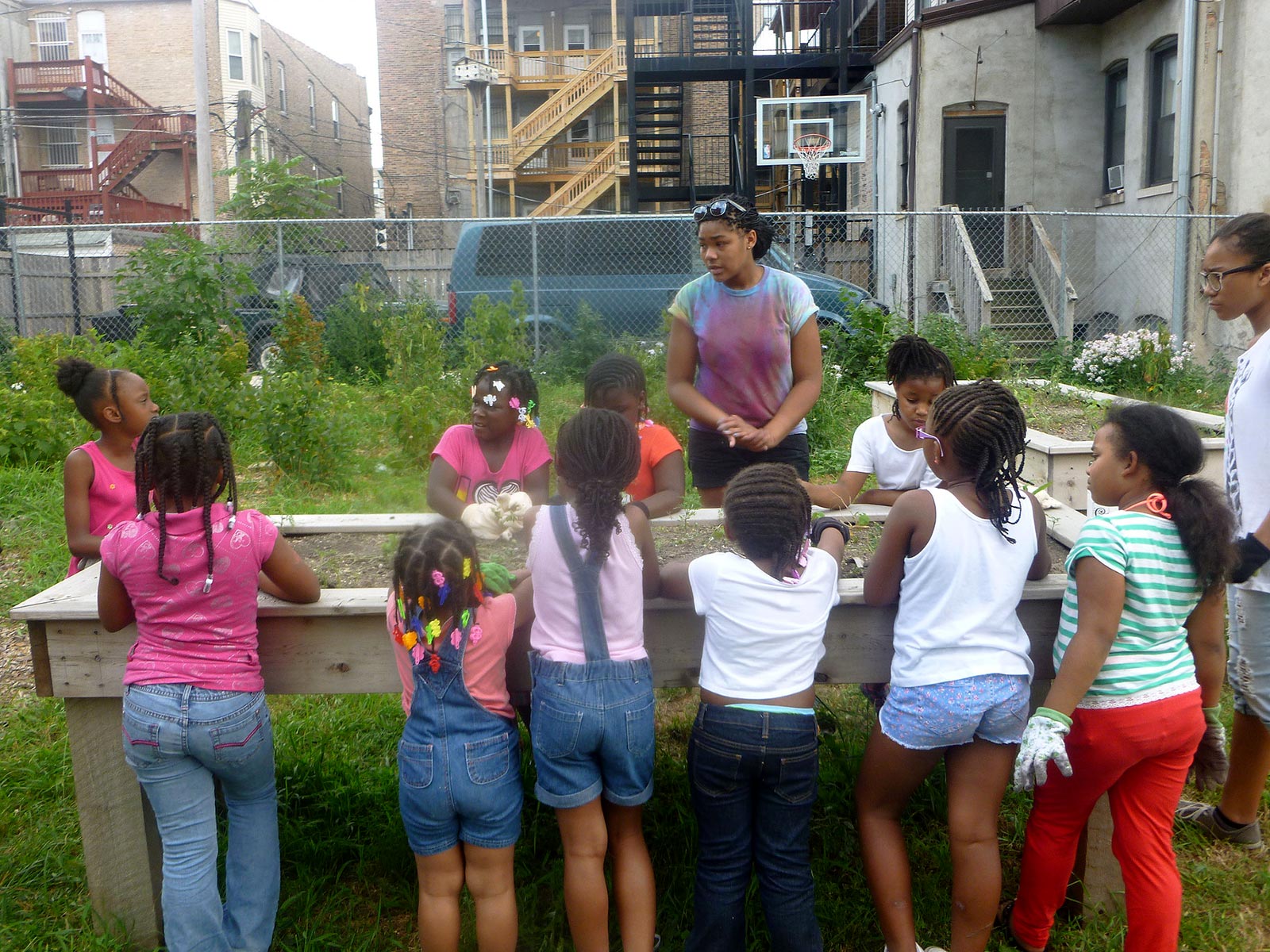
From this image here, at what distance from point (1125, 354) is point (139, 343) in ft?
29.2

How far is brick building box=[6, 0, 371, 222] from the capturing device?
30594 millimetres

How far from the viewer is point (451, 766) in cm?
244

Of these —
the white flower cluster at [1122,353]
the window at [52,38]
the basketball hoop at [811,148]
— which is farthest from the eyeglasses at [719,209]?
the window at [52,38]

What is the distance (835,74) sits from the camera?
752 inches

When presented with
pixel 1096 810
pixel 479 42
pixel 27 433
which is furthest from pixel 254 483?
pixel 479 42

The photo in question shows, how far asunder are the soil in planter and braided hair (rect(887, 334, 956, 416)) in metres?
0.53

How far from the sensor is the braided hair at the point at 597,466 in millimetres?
2480

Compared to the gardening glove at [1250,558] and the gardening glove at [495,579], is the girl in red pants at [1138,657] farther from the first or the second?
the gardening glove at [495,579]

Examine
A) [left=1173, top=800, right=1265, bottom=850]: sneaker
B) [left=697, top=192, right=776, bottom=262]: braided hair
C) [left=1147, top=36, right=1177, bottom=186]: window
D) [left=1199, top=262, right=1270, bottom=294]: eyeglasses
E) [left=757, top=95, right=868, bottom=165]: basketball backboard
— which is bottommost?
[left=1173, top=800, right=1265, bottom=850]: sneaker

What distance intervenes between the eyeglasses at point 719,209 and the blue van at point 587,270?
8.22 meters

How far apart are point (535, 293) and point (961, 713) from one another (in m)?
9.87

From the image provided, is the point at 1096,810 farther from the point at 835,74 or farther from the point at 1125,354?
the point at 835,74

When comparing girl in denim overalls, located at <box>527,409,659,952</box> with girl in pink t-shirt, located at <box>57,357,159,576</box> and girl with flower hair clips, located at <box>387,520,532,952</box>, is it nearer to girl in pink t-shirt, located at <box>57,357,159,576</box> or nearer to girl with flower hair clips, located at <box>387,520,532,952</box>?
girl with flower hair clips, located at <box>387,520,532,952</box>

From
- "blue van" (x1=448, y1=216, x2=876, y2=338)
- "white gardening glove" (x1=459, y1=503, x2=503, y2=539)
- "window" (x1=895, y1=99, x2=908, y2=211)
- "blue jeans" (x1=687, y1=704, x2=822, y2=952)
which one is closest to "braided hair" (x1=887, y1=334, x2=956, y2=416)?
"white gardening glove" (x1=459, y1=503, x2=503, y2=539)
